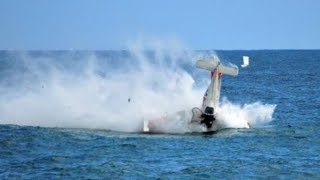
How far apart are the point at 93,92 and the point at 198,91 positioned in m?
7.87

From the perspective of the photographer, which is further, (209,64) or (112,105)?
(112,105)

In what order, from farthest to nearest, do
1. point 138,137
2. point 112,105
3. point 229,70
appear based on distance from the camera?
point 112,105
point 229,70
point 138,137

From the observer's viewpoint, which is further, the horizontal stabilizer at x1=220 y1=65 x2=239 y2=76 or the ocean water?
the horizontal stabilizer at x1=220 y1=65 x2=239 y2=76

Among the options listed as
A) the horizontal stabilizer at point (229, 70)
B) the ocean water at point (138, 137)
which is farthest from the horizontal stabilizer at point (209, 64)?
the ocean water at point (138, 137)

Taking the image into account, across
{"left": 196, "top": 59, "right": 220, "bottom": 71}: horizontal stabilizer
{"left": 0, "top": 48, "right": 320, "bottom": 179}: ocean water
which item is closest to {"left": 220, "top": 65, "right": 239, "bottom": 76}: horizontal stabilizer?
{"left": 196, "top": 59, "right": 220, "bottom": 71}: horizontal stabilizer

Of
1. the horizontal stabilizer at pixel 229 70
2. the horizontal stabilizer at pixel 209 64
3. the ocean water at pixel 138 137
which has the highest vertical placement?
the horizontal stabilizer at pixel 209 64

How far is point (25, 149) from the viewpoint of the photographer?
111 feet

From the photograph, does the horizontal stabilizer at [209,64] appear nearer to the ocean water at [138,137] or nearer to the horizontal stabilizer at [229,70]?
the horizontal stabilizer at [229,70]

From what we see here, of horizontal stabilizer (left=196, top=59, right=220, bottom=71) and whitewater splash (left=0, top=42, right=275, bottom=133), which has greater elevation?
horizontal stabilizer (left=196, top=59, right=220, bottom=71)

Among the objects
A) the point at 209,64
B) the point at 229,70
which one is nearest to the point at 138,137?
the point at 209,64

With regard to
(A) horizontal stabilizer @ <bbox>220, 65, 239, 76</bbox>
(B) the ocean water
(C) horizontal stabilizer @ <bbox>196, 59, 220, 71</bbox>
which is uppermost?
(C) horizontal stabilizer @ <bbox>196, 59, 220, 71</bbox>

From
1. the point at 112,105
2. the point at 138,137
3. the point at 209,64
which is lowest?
the point at 138,137

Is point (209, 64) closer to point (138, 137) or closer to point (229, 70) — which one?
point (229, 70)

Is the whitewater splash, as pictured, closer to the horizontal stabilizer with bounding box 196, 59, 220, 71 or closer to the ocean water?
the ocean water
